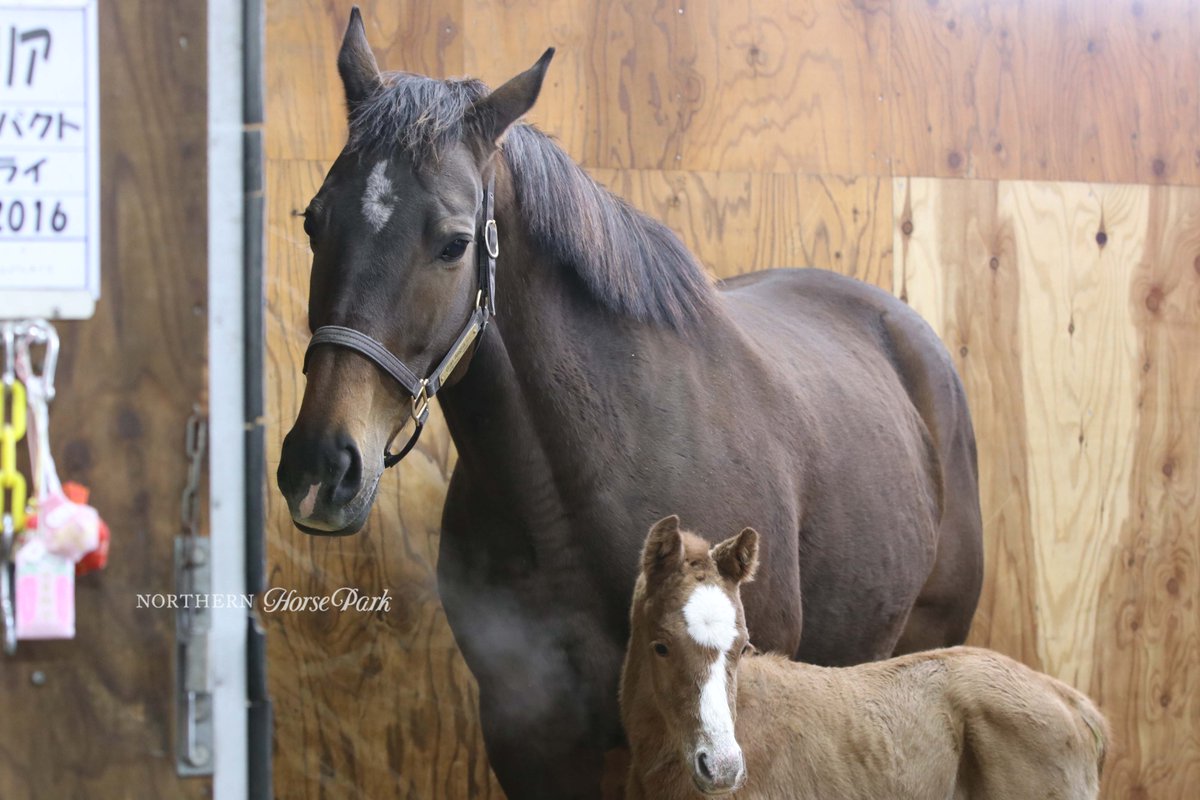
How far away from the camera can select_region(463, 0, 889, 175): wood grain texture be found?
347 centimetres

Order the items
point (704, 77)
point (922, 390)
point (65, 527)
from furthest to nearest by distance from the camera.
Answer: point (704, 77) → point (922, 390) → point (65, 527)

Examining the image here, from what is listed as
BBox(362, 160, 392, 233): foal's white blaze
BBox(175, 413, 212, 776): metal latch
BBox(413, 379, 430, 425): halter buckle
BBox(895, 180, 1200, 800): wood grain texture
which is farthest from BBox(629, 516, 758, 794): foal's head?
BBox(895, 180, 1200, 800): wood grain texture

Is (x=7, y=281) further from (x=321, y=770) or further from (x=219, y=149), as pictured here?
(x=321, y=770)

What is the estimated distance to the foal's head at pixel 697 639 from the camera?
193 centimetres

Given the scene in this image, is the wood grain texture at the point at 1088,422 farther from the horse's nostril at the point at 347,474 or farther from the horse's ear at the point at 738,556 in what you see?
the horse's nostril at the point at 347,474

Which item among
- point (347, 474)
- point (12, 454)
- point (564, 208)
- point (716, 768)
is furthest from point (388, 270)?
point (716, 768)

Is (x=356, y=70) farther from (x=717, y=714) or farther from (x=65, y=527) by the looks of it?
(x=717, y=714)

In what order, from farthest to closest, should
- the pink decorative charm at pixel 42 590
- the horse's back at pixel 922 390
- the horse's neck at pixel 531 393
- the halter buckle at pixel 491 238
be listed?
the horse's back at pixel 922 390 → the horse's neck at pixel 531 393 → the halter buckle at pixel 491 238 → the pink decorative charm at pixel 42 590

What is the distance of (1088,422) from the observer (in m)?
3.79

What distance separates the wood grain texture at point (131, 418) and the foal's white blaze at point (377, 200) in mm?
503

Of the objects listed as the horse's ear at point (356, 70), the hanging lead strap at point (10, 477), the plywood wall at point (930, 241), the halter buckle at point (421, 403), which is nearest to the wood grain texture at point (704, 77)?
the plywood wall at point (930, 241)

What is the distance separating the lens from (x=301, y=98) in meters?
3.34

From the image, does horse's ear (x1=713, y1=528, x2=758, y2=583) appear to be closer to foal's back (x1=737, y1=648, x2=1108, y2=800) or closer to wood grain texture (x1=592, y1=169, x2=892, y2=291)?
foal's back (x1=737, y1=648, x2=1108, y2=800)

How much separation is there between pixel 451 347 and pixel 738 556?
2.01ft
